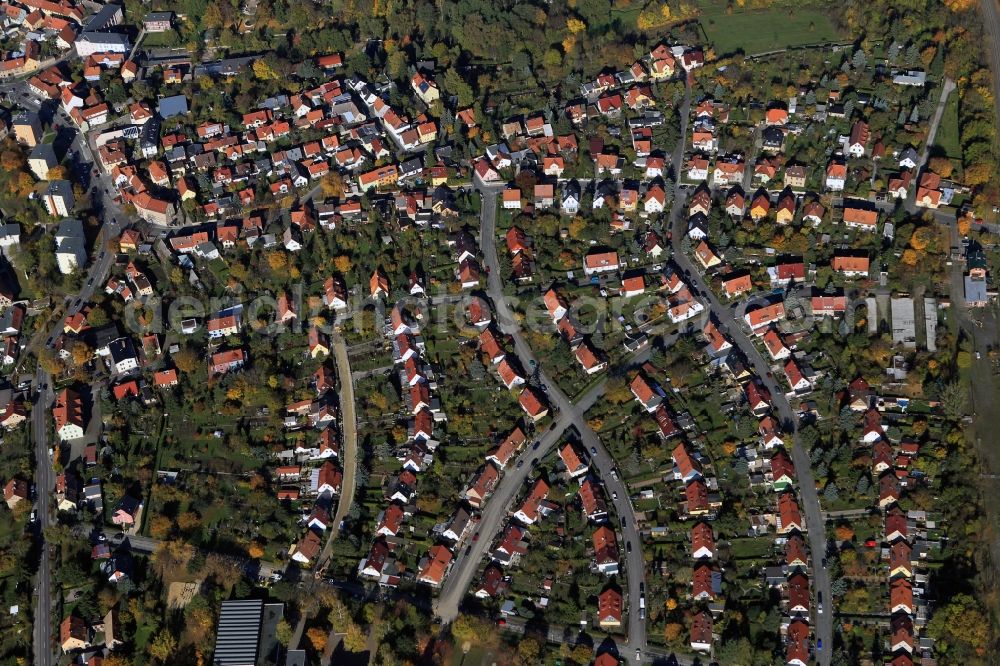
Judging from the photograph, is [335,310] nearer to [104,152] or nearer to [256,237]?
[256,237]

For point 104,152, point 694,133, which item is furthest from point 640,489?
point 104,152

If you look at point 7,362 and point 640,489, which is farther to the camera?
point 7,362

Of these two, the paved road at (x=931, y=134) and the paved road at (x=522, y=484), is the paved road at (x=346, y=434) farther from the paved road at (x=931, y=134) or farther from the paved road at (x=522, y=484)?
the paved road at (x=931, y=134)

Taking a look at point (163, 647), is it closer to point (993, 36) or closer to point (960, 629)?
point (960, 629)

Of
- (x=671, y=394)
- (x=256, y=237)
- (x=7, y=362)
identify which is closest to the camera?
(x=671, y=394)

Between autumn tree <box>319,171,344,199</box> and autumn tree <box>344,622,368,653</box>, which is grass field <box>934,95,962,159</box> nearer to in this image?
autumn tree <box>319,171,344,199</box>

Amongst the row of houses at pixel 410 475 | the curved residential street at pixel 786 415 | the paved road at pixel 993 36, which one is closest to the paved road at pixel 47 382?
the row of houses at pixel 410 475
